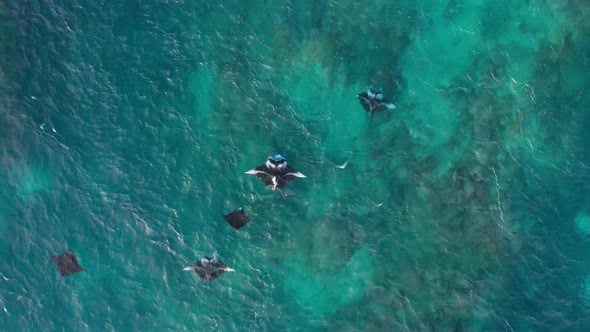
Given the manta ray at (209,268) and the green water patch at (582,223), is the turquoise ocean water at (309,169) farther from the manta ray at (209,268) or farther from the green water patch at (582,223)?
the manta ray at (209,268)

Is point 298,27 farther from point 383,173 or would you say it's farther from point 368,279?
point 368,279

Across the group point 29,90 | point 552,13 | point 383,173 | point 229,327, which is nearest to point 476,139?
point 383,173

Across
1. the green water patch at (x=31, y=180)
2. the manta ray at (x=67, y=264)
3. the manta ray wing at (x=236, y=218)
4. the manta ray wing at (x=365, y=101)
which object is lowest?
the manta ray at (x=67, y=264)

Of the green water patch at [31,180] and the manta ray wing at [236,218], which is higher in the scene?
the green water patch at [31,180]

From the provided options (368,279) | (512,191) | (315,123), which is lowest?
(368,279)

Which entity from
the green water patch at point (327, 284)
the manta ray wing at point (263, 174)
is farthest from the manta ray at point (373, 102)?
the green water patch at point (327, 284)

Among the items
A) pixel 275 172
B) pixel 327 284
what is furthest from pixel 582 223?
pixel 275 172

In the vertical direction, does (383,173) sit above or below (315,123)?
below
